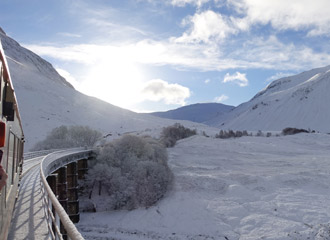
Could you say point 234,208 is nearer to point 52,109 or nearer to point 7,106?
point 7,106

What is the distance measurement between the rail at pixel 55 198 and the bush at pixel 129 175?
3.70 m

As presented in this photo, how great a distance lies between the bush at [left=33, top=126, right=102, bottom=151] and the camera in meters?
58.4

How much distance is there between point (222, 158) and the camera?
62.1 meters

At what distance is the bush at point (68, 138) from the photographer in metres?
58.4

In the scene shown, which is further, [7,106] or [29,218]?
[29,218]

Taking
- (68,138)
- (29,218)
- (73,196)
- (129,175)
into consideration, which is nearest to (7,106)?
(29,218)

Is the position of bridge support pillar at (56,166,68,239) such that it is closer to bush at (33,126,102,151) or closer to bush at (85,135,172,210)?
bush at (85,135,172,210)

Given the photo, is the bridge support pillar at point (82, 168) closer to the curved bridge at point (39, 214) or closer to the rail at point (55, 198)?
the rail at point (55, 198)

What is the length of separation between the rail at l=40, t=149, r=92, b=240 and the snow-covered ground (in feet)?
24.7

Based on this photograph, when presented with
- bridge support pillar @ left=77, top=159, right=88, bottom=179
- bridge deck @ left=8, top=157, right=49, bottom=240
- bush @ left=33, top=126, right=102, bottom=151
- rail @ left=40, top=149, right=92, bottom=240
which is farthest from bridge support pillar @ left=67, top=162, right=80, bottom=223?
bush @ left=33, top=126, right=102, bottom=151

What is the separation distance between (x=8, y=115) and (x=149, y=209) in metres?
29.8

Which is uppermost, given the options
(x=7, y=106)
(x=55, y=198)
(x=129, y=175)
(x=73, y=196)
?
(x=7, y=106)

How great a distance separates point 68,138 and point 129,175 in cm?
2653

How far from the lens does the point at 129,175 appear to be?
138 feet
